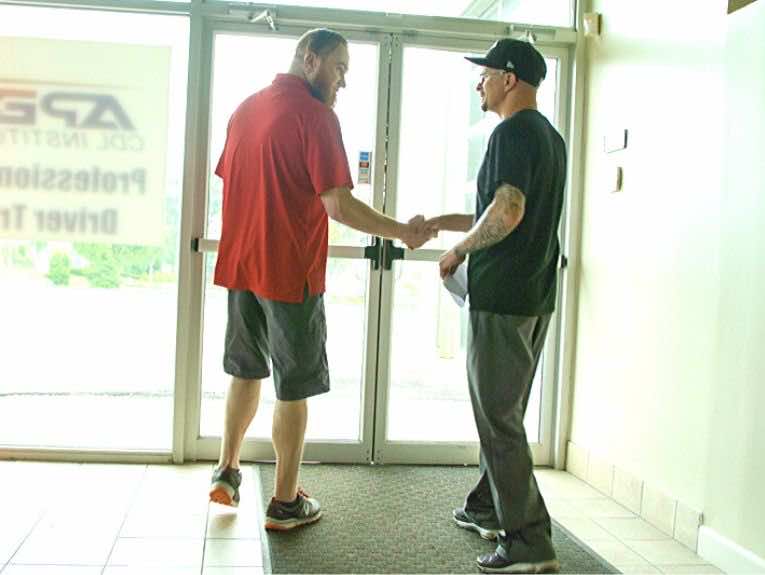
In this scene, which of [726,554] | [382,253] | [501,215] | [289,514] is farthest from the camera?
[382,253]

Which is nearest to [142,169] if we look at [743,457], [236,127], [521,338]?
[236,127]

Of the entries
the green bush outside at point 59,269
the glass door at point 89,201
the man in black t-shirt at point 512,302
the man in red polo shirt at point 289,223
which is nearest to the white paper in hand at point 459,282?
the man in black t-shirt at point 512,302

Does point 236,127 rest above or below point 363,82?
below

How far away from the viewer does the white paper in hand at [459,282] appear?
8.02 ft

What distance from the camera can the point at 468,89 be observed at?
357cm

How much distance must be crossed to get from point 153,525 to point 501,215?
4.84ft

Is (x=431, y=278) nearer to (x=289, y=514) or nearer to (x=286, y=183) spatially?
(x=286, y=183)

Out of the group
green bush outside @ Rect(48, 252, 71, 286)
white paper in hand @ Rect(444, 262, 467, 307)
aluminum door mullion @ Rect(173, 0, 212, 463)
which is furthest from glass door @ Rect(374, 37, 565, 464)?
green bush outside @ Rect(48, 252, 71, 286)

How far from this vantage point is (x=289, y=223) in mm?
2535

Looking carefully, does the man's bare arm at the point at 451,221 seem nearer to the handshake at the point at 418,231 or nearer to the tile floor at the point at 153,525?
the handshake at the point at 418,231

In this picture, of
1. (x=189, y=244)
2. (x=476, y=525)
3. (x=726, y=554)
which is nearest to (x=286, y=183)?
(x=189, y=244)

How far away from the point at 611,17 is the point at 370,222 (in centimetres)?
150

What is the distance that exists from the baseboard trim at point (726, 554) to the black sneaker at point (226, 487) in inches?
59.6

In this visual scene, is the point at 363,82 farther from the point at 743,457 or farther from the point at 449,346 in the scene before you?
the point at 743,457
